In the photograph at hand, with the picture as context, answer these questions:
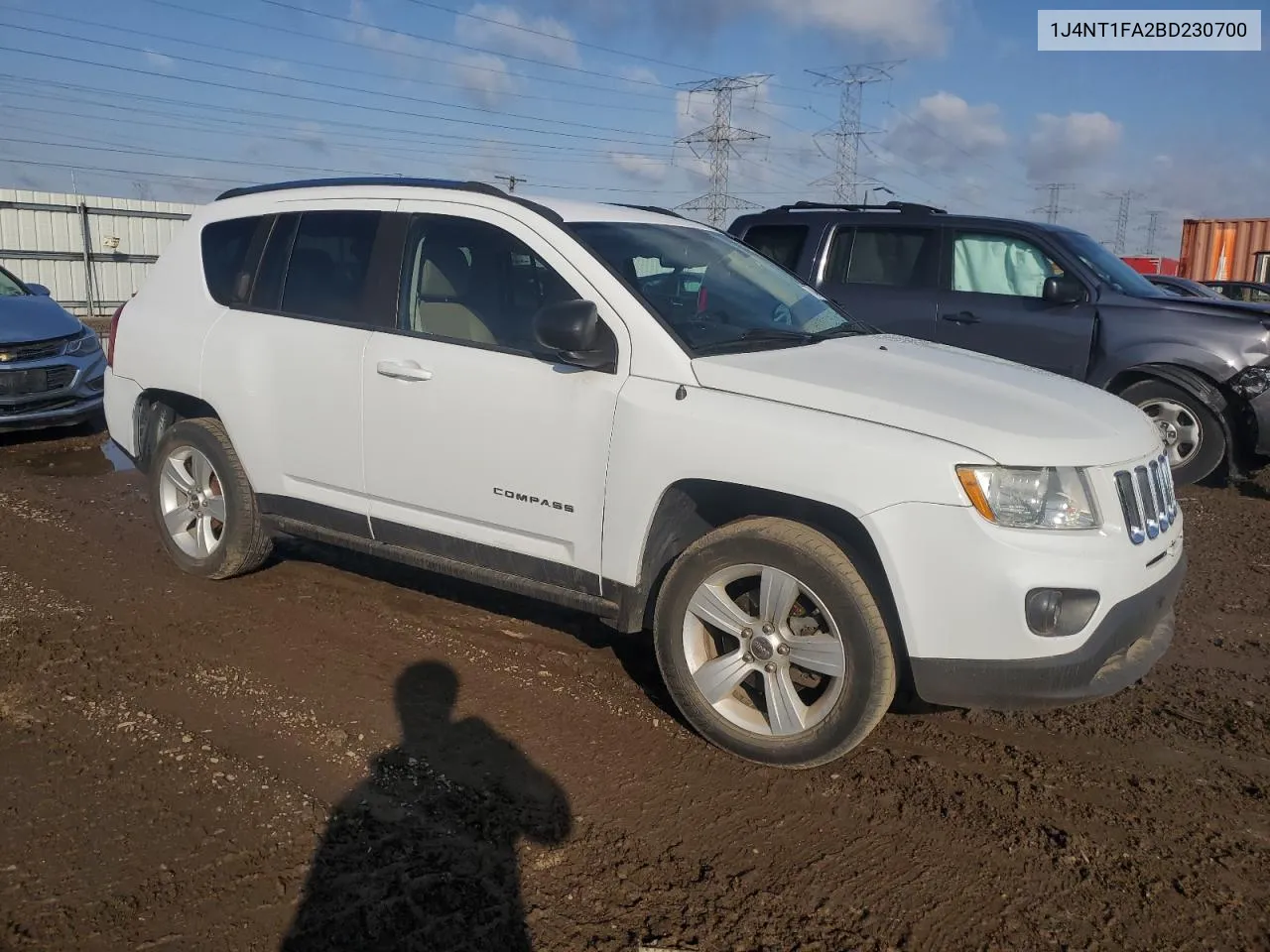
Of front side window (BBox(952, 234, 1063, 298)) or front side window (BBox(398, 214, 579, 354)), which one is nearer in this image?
front side window (BBox(398, 214, 579, 354))

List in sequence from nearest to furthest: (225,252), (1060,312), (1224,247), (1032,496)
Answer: (1032,496) → (225,252) → (1060,312) → (1224,247)

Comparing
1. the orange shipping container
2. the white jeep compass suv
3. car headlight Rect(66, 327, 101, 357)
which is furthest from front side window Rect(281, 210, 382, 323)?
the orange shipping container

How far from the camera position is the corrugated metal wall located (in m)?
21.3

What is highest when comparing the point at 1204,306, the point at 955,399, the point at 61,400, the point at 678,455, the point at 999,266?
the point at 999,266

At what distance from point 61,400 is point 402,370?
6110 millimetres

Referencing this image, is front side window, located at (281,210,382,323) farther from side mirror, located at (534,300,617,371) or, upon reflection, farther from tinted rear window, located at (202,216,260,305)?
side mirror, located at (534,300,617,371)

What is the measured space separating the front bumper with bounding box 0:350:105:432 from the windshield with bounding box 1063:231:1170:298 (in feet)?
25.3

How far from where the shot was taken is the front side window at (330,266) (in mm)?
4504

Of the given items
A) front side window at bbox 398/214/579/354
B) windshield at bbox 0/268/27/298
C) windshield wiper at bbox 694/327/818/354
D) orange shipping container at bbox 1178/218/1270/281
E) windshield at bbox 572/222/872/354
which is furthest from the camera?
orange shipping container at bbox 1178/218/1270/281

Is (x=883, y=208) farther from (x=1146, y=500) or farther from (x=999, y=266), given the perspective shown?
(x=1146, y=500)

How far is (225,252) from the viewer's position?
514 cm

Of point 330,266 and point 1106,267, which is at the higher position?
point 1106,267

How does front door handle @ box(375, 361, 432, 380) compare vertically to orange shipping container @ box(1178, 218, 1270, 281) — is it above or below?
below

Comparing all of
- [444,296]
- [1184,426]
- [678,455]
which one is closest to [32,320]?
[444,296]
